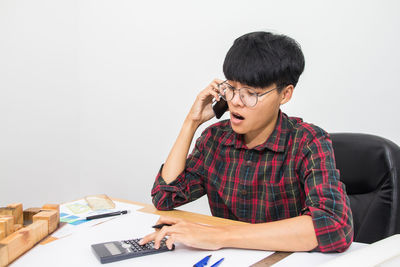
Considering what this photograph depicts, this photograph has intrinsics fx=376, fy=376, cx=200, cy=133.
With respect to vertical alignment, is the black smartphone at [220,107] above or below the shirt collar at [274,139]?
above

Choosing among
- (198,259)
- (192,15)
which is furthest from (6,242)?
(192,15)

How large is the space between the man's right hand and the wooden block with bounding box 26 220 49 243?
0.65m

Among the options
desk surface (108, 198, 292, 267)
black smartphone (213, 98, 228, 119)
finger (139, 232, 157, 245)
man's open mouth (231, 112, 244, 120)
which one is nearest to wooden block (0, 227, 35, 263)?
finger (139, 232, 157, 245)

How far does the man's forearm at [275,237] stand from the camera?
910 mm

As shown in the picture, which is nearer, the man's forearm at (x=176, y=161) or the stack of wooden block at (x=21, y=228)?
the stack of wooden block at (x=21, y=228)

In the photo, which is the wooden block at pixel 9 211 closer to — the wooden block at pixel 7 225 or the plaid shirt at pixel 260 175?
the wooden block at pixel 7 225

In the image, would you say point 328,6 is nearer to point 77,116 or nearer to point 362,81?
point 362,81

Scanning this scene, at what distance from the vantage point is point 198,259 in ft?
2.86

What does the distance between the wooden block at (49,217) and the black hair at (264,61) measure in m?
0.68

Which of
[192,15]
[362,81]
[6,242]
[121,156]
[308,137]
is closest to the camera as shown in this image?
[6,242]

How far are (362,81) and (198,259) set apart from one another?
4.55ft

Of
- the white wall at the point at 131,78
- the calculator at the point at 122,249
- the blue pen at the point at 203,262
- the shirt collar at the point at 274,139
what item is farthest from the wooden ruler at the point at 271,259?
the white wall at the point at 131,78

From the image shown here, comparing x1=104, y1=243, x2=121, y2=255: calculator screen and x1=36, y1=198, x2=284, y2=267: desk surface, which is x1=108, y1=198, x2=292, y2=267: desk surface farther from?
x1=104, y1=243, x2=121, y2=255: calculator screen

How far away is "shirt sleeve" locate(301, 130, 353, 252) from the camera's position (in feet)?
3.00
